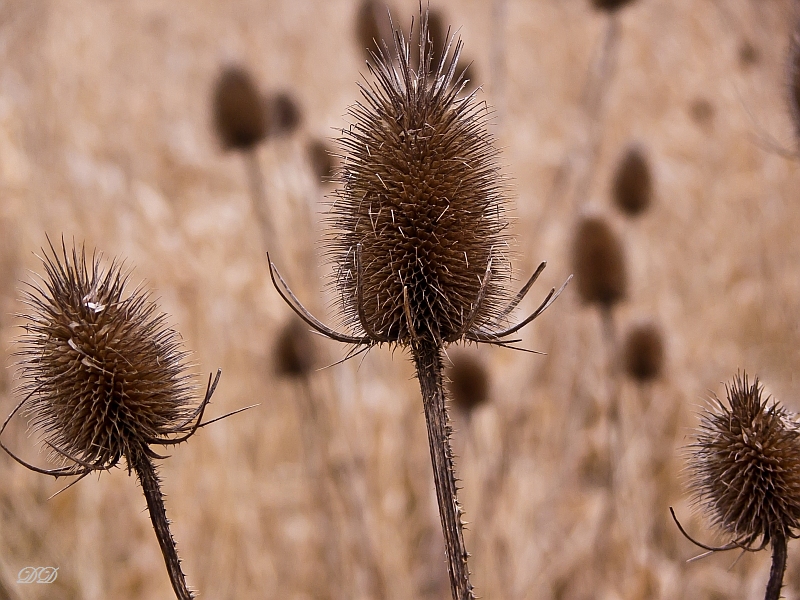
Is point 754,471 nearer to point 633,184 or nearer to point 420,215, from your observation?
point 420,215

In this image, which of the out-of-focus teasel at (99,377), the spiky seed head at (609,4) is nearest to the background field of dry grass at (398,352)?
the spiky seed head at (609,4)

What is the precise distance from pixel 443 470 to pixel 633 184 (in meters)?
2.76

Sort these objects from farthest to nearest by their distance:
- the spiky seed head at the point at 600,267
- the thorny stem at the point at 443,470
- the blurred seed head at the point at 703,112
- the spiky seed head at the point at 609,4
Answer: the blurred seed head at the point at 703,112
the spiky seed head at the point at 609,4
the spiky seed head at the point at 600,267
the thorny stem at the point at 443,470

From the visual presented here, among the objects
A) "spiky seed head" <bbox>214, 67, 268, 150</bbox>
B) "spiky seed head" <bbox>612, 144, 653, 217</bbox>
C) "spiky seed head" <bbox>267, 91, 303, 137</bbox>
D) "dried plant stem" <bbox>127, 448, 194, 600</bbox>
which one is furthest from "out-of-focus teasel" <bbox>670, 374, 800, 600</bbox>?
"spiky seed head" <bbox>267, 91, 303, 137</bbox>

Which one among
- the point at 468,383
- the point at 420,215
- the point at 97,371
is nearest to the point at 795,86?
the point at 420,215

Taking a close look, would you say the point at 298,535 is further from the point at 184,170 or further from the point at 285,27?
the point at 285,27

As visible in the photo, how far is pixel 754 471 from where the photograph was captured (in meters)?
1.26

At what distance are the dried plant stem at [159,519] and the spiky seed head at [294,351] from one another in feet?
6.61

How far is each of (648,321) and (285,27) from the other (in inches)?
239

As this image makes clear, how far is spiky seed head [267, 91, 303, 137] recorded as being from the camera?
3.86 m

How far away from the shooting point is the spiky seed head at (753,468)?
1247mm

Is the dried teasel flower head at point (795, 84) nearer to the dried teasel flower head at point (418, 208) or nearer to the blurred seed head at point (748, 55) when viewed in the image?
the dried teasel flower head at point (418, 208)

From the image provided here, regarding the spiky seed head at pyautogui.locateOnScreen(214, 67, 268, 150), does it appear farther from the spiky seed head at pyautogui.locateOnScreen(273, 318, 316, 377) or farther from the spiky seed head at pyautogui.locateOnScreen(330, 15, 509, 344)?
the spiky seed head at pyautogui.locateOnScreen(330, 15, 509, 344)

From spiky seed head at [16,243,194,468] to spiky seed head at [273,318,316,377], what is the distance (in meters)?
1.93
